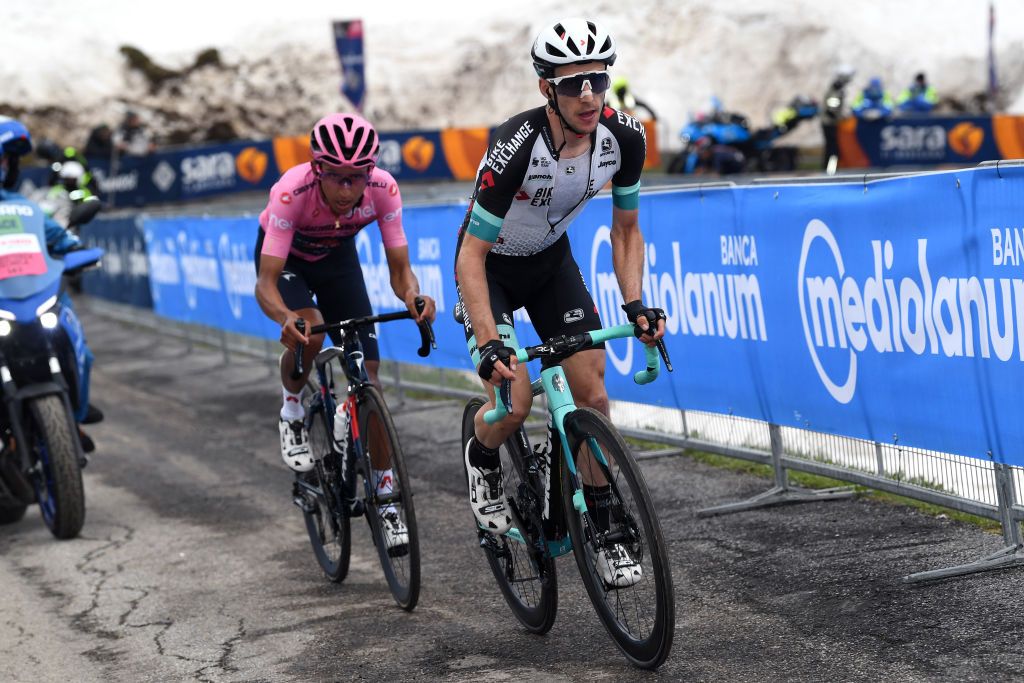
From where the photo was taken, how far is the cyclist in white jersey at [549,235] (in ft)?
17.7

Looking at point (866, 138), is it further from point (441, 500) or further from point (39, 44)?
point (39, 44)

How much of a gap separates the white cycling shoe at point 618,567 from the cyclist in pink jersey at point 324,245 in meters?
1.95

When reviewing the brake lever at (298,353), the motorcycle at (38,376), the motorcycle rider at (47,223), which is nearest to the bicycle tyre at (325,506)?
the brake lever at (298,353)

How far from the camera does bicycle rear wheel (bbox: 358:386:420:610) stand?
256 inches

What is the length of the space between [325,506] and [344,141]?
1907 mm

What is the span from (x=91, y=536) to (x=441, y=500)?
2.08 meters

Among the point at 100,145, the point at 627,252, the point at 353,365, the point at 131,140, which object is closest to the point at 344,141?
the point at 353,365

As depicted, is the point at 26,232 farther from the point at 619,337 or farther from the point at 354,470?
the point at 619,337

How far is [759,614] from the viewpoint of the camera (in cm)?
607

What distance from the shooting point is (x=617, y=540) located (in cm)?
537

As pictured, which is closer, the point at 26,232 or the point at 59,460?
the point at 59,460

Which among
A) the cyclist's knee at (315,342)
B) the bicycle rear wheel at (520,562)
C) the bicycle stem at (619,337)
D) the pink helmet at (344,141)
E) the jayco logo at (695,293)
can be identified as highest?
the pink helmet at (344,141)

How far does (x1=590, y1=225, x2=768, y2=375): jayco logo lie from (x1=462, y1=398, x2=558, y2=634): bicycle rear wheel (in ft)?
7.39

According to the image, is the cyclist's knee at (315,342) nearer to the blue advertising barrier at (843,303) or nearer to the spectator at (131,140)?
the blue advertising barrier at (843,303)
